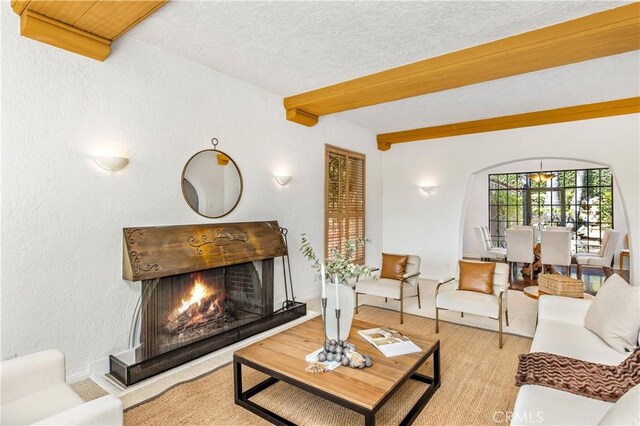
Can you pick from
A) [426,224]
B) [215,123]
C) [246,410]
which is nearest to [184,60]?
[215,123]

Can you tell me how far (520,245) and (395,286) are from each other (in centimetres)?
352

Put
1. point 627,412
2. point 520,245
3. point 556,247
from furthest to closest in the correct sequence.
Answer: point 520,245, point 556,247, point 627,412

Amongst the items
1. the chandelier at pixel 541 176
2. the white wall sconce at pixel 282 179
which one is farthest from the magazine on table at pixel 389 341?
the chandelier at pixel 541 176

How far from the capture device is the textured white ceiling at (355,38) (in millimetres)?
2561

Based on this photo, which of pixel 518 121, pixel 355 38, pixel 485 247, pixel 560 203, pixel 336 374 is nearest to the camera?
pixel 336 374

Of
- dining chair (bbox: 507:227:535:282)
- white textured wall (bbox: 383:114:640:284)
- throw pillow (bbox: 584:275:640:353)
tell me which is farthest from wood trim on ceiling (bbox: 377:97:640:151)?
throw pillow (bbox: 584:275:640:353)

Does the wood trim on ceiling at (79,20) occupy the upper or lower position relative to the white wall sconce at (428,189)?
upper

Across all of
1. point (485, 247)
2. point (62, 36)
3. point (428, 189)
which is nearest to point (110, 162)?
point (62, 36)

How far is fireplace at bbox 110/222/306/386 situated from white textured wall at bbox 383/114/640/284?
11.0ft

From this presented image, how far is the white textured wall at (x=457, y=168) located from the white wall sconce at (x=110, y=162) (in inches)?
203

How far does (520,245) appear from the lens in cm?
633

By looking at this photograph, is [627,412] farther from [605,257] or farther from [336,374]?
[605,257]

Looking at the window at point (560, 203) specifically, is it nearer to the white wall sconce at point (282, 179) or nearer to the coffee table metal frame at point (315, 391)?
the white wall sconce at point (282, 179)

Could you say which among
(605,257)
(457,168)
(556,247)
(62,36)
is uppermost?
(62,36)
